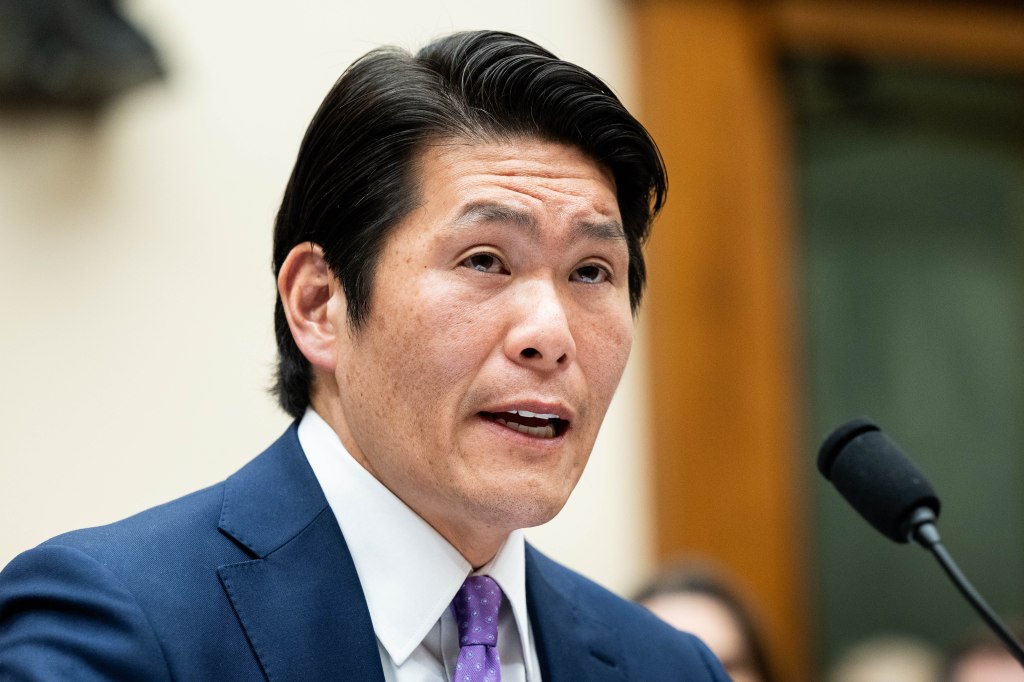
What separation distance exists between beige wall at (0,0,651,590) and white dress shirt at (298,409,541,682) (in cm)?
173

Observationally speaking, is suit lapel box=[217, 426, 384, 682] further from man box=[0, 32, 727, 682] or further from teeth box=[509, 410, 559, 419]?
teeth box=[509, 410, 559, 419]

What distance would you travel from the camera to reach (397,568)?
6.65 feet

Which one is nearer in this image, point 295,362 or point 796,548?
point 295,362

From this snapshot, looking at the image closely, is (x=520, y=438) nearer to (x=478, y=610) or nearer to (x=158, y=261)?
(x=478, y=610)

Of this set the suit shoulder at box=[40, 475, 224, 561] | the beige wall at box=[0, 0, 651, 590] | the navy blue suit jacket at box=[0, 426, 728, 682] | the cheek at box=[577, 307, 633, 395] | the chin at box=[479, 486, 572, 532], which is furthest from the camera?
the beige wall at box=[0, 0, 651, 590]

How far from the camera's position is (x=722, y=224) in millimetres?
4797

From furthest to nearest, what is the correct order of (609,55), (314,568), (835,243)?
(835,243), (609,55), (314,568)

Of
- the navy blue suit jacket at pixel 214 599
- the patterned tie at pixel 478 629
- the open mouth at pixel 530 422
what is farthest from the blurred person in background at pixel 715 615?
the open mouth at pixel 530 422

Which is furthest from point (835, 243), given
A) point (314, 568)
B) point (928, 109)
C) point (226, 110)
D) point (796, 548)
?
point (314, 568)

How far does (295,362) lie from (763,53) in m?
3.12

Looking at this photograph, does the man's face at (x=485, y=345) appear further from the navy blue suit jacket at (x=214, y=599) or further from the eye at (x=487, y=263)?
the navy blue suit jacket at (x=214, y=599)

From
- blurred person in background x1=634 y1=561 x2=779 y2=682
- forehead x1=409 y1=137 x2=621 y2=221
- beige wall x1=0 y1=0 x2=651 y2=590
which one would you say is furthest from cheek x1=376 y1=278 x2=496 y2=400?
beige wall x1=0 y1=0 x2=651 y2=590

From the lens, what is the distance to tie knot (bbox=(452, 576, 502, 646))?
79.9 inches

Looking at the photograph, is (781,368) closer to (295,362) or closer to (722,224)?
(722,224)
